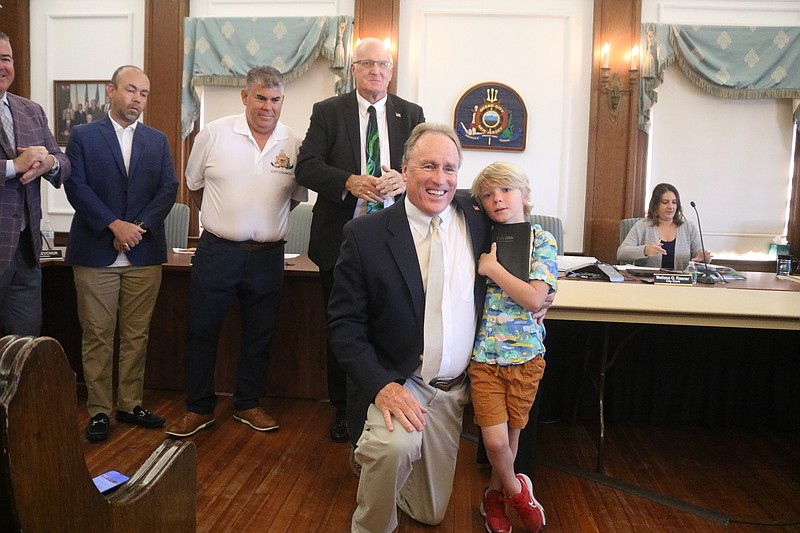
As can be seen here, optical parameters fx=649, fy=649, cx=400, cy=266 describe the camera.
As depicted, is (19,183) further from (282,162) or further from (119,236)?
(282,162)

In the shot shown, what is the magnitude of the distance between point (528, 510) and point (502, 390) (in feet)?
1.28

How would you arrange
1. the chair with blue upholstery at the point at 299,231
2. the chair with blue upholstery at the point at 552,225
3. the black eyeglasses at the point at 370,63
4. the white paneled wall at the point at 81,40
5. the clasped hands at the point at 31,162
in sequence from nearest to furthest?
1. the clasped hands at the point at 31,162
2. the black eyeglasses at the point at 370,63
3. the chair with blue upholstery at the point at 299,231
4. the chair with blue upholstery at the point at 552,225
5. the white paneled wall at the point at 81,40

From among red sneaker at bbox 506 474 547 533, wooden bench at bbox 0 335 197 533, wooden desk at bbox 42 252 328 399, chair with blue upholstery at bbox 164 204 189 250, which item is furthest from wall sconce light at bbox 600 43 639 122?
wooden bench at bbox 0 335 197 533

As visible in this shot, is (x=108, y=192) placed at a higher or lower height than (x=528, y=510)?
higher

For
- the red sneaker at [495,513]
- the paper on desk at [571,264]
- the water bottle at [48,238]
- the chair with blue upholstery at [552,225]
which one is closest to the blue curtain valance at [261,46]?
the water bottle at [48,238]

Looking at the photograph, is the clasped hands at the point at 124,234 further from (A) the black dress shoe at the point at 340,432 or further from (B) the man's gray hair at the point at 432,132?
(B) the man's gray hair at the point at 432,132

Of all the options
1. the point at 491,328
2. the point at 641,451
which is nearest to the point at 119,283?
the point at 491,328

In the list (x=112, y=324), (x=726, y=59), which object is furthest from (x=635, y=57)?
(x=112, y=324)

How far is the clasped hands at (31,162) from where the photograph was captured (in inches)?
94.6

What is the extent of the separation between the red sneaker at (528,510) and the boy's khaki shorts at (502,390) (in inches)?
8.8

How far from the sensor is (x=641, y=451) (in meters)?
2.77

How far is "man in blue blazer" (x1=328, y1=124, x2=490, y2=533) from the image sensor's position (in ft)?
5.87

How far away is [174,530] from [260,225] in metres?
1.86

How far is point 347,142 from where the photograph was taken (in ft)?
8.73
